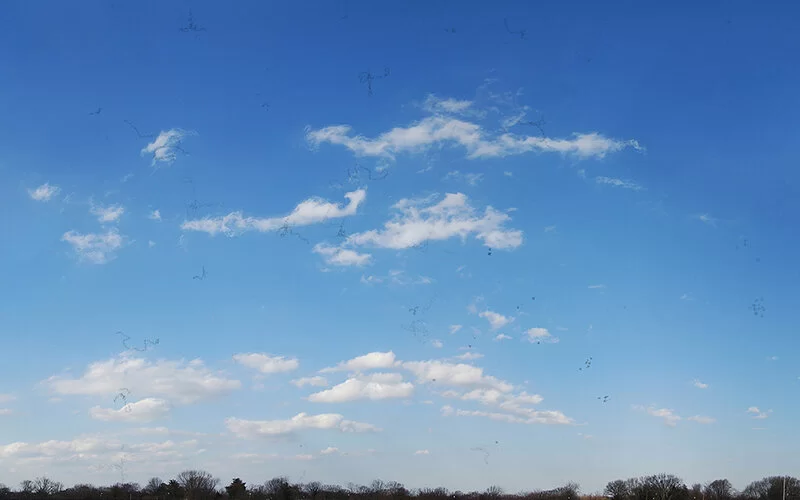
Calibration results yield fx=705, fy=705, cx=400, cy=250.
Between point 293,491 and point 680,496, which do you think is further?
point 293,491

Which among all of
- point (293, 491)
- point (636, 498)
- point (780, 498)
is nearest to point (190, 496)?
point (293, 491)

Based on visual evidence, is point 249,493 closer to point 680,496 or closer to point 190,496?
point 190,496

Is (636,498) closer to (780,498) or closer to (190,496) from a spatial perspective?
(780,498)

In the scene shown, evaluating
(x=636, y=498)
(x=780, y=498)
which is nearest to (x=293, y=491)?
(x=636, y=498)

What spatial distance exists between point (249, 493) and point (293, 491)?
11.9 metres

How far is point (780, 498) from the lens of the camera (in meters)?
199

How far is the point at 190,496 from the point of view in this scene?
19088 cm

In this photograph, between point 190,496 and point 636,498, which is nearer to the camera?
point 636,498

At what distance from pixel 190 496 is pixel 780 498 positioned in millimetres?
164592

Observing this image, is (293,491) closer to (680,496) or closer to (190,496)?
(190,496)

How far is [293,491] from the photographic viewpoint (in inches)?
7436

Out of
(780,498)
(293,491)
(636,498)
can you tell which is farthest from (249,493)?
(780,498)

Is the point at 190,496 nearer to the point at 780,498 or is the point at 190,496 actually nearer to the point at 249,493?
the point at 249,493

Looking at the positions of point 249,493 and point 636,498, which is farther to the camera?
point 249,493
